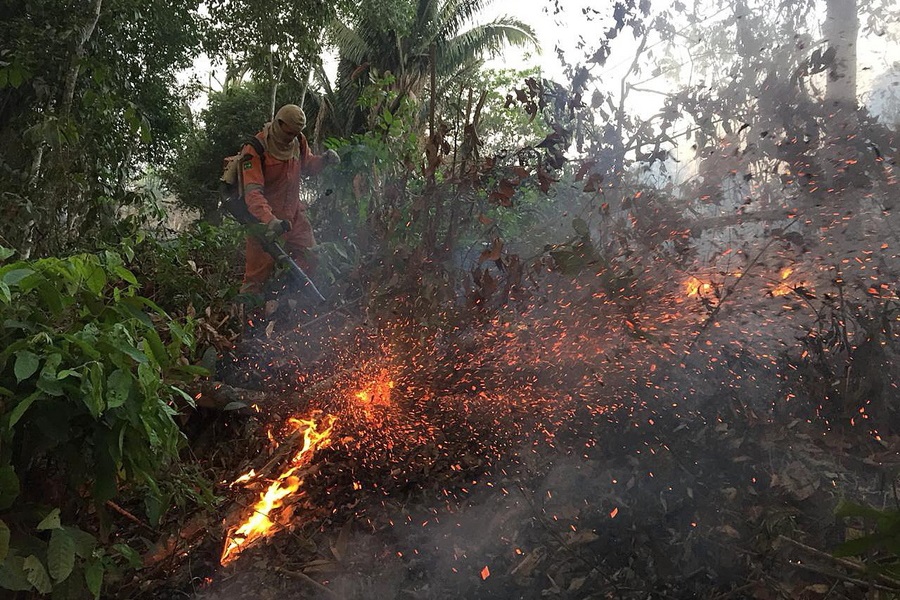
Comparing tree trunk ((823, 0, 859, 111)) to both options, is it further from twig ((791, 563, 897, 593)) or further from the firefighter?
the firefighter

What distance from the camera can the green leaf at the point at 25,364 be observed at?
1501 millimetres

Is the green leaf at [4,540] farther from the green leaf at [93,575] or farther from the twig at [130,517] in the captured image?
the twig at [130,517]

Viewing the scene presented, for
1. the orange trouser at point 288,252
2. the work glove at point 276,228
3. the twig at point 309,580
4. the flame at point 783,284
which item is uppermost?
the work glove at point 276,228

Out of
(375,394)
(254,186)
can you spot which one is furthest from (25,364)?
(254,186)

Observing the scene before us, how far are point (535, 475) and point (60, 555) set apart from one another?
194 centimetres

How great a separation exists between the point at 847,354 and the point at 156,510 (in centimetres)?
A: 329

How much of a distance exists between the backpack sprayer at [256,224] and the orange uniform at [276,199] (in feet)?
0.25

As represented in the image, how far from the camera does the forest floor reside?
2.37 meters

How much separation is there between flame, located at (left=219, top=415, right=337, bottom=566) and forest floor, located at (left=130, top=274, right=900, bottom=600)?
0.03m

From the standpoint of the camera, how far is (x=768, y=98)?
4.21 meters

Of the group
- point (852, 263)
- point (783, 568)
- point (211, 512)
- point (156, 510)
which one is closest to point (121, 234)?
point (211, 512)

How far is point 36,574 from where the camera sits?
161 cm

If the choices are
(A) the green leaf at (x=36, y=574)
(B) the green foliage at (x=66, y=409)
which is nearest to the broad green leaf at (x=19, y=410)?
(B) the green foliage at (x=66, y=409)

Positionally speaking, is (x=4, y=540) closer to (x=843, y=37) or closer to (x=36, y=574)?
(x=36, y=574)
